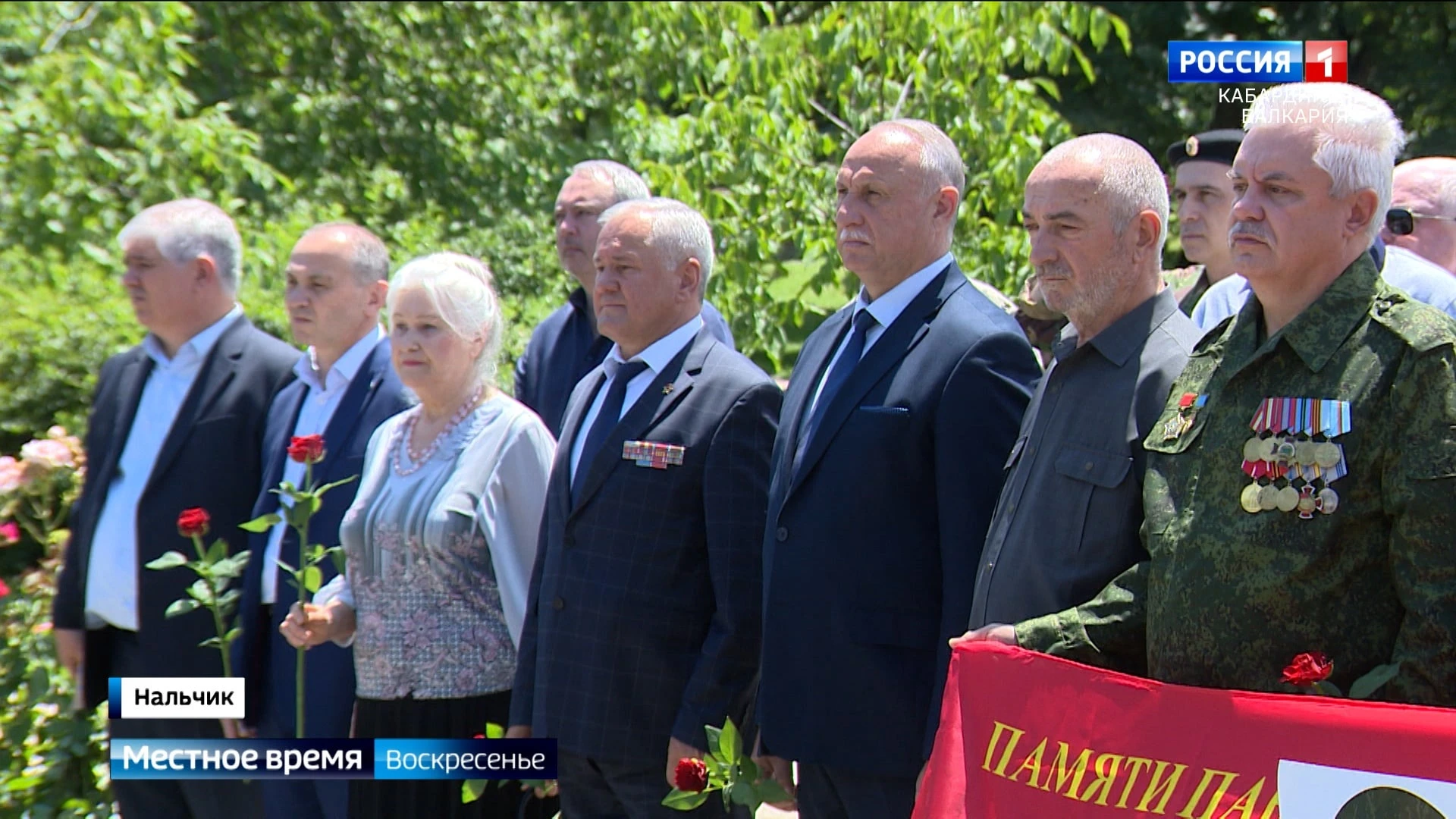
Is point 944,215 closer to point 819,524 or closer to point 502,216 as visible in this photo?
point 819,524

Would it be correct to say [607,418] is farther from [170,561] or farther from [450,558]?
[170,561]

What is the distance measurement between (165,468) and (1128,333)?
317 centimetres

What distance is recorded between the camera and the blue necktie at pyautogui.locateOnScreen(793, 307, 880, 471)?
3.82 m

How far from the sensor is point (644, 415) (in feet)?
13.9

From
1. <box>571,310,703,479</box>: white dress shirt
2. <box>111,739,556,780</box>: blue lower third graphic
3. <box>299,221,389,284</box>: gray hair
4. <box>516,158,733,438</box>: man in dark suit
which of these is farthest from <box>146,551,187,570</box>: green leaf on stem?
<box>516,158,733,438</box>: man in dark suit

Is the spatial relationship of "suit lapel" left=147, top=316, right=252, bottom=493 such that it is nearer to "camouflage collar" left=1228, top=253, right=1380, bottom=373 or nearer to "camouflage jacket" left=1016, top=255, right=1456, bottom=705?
"camouflage jacket" left=1016, top=255, right=1456, bottom=705

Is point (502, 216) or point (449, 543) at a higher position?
point (502, 216)

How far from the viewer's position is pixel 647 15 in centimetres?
998

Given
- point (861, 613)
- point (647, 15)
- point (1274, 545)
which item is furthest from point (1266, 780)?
point (647, 15)

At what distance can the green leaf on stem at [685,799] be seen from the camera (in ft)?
12.1

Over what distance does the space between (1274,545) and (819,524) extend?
1186mm

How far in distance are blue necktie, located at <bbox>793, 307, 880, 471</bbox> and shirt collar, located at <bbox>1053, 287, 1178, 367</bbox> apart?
56 centimetres

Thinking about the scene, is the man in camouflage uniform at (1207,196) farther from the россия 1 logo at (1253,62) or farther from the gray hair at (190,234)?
the gray hair at (190,234)

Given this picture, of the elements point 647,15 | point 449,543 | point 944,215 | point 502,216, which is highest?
point 647,15
